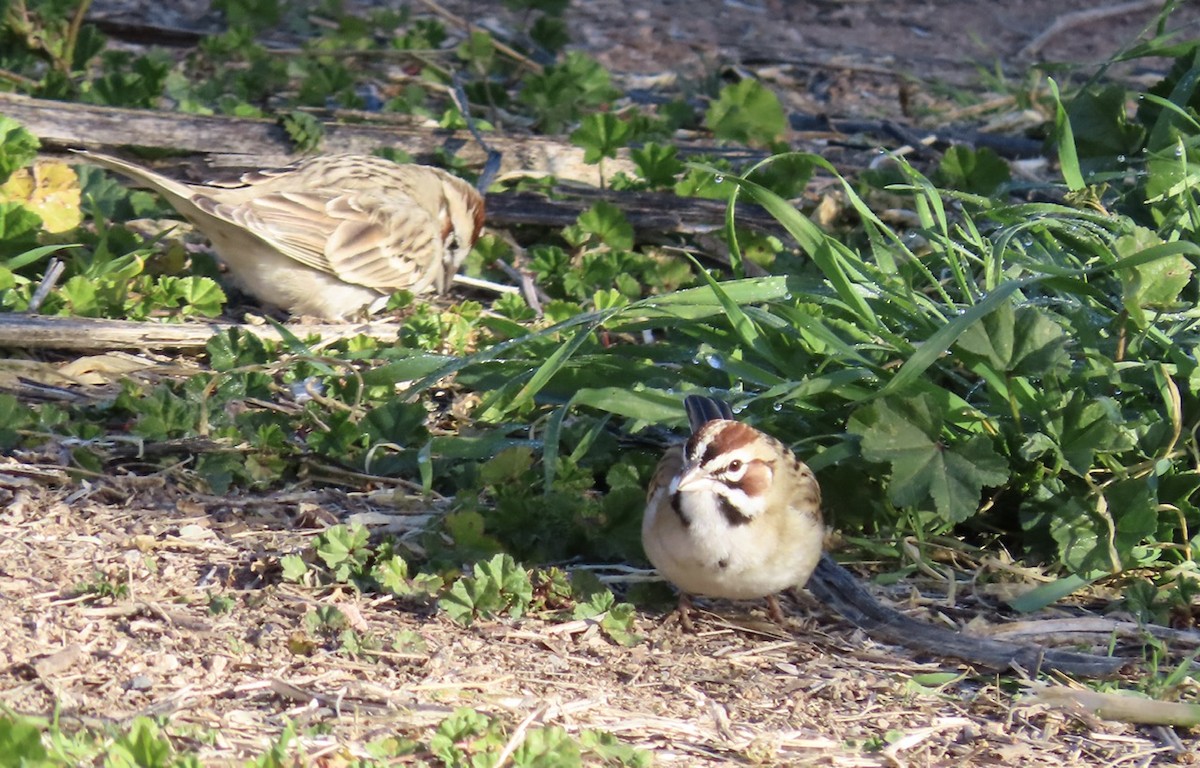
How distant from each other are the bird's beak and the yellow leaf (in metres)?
3.38

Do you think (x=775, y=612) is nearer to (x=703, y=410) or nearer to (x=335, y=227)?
(x=703, y=410)

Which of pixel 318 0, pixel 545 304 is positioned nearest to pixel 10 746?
pixel 545 304

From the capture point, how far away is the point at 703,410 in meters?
4.34

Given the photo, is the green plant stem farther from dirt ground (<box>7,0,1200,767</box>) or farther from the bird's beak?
the bird's beak

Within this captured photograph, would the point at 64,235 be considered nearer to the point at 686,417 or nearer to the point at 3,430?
the point at 3,430

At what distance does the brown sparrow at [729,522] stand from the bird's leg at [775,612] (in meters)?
0.19

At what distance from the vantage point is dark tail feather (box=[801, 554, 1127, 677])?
3.94 metres

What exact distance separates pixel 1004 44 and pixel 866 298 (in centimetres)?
674

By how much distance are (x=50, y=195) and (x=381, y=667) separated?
11.0 ft

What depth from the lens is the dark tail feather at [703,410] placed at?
14.1 feet

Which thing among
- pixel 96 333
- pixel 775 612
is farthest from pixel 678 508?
pixel 96 333

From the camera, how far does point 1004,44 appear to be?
1078cm

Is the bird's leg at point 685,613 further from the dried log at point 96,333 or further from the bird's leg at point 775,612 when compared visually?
the dried log at point 96,333

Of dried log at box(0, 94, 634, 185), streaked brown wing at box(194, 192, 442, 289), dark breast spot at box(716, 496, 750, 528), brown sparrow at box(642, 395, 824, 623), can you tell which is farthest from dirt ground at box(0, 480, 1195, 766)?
dried log at box(0, 94, 634, 185)
